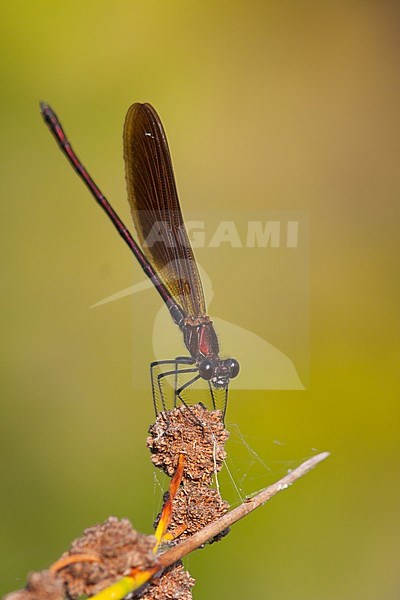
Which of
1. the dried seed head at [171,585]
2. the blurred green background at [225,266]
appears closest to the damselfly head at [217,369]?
the dried seed head at [171,585]

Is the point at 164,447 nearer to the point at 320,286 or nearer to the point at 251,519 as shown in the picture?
the point at 251,519

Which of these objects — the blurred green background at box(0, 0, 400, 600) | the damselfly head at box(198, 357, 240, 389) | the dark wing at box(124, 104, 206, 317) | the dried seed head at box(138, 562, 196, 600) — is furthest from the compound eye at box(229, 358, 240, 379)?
the blurred green background at box(0, 0, 400, 600)

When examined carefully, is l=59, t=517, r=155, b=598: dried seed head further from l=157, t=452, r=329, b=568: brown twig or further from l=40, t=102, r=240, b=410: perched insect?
l=40, t=102, r=240, b=410: perched insect

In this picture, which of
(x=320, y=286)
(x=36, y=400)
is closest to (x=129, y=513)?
(x=36, y=400)

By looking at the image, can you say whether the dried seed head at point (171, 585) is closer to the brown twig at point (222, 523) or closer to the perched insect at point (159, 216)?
the brown twig at point (222, 523)

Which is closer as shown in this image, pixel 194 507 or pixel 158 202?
pixel 194 507

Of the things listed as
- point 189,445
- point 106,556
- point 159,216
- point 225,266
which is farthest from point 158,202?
point 106,556

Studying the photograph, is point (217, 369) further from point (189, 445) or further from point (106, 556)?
point (106, 556)
